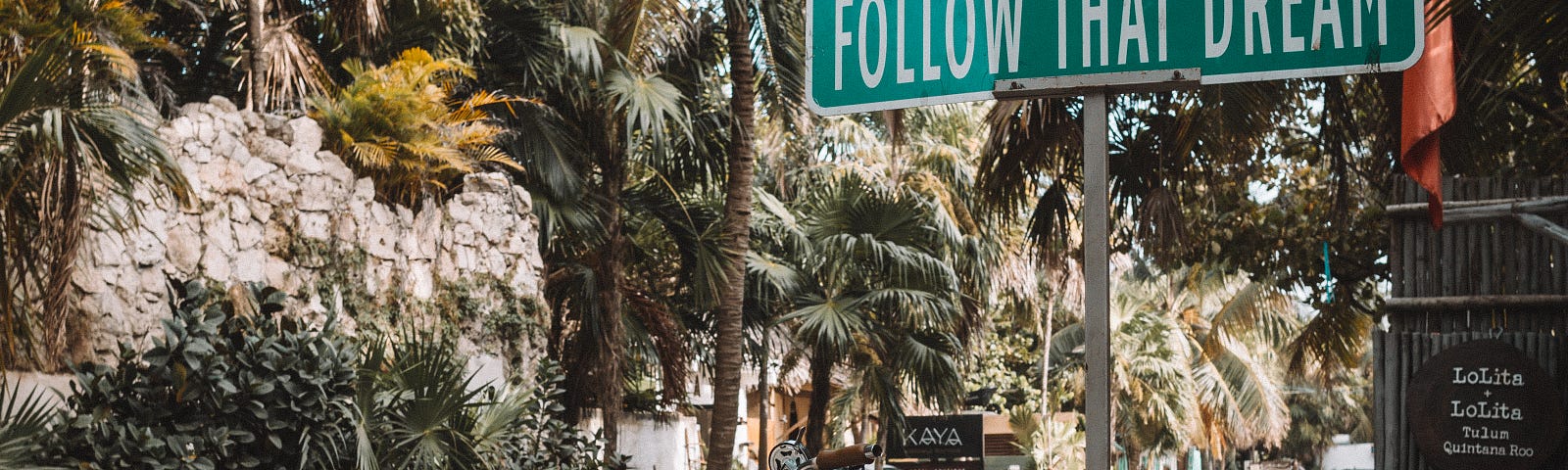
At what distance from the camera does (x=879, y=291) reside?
15422 millimetres

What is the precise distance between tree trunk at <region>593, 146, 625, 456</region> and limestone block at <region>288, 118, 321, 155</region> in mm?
5367

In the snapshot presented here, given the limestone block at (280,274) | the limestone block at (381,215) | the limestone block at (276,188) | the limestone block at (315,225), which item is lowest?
the limestone block at (280,274)

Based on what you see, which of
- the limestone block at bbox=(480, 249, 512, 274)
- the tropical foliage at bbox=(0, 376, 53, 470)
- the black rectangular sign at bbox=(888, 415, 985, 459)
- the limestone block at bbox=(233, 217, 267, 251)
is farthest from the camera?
the black rectangular sign at bbox=(888, 415, 985, 459)

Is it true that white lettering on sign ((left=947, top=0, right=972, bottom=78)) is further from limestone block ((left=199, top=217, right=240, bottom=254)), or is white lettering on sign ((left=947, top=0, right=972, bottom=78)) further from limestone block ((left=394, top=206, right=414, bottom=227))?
limestone block ((left=394, top=206, right=414, bottom=227))

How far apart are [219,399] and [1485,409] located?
589 centimetres

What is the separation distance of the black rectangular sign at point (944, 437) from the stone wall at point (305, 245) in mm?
5982

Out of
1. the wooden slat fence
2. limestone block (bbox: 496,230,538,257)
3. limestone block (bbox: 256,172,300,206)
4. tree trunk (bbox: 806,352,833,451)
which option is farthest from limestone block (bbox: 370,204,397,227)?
tree trunk (bbox: 806,352,833,451)

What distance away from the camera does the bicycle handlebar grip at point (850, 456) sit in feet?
15.1

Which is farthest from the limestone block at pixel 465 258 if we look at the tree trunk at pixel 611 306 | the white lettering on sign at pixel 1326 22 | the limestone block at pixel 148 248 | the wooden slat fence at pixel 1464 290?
the white lettering on sign at pixel 1326 22

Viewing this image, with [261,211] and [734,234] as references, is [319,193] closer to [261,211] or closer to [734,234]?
[261,211]

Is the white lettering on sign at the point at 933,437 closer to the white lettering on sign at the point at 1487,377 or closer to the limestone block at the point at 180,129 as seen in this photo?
the white lettering on sign at the point at 1487,377

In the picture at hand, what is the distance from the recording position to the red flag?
501 centimetres

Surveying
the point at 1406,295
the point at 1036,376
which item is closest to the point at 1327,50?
the point at 1406,295

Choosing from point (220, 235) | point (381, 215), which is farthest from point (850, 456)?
point (381, 215)
